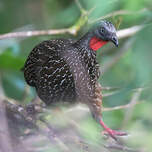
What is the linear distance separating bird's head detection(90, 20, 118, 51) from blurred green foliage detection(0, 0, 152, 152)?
0.43 ft

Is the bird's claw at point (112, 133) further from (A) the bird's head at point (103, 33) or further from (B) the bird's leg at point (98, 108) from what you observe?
(A) the bird's head at point (103, 33)

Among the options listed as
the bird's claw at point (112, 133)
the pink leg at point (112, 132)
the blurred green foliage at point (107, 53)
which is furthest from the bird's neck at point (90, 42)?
the bird's claw at point (112, 133)

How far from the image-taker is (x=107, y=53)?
13.3ft

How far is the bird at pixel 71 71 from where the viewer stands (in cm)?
291

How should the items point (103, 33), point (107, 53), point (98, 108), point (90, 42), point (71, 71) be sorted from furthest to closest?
point (107, 53) < point (98, 108) < point (90, 42) < point (71, 71) < point (103, 33)

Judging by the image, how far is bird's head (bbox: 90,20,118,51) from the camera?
2.64 m

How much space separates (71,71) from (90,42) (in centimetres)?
28

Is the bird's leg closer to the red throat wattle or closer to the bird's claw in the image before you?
the bird's claw

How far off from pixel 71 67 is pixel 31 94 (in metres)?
1.44

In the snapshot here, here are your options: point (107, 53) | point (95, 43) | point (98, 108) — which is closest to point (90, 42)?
point (95, 43)

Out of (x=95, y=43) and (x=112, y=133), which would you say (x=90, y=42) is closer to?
(x=95, y=43)

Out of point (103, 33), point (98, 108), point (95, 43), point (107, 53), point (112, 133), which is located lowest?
point (112, 133)

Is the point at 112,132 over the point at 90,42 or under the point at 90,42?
under

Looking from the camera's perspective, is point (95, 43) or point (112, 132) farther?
point (112, 132)
